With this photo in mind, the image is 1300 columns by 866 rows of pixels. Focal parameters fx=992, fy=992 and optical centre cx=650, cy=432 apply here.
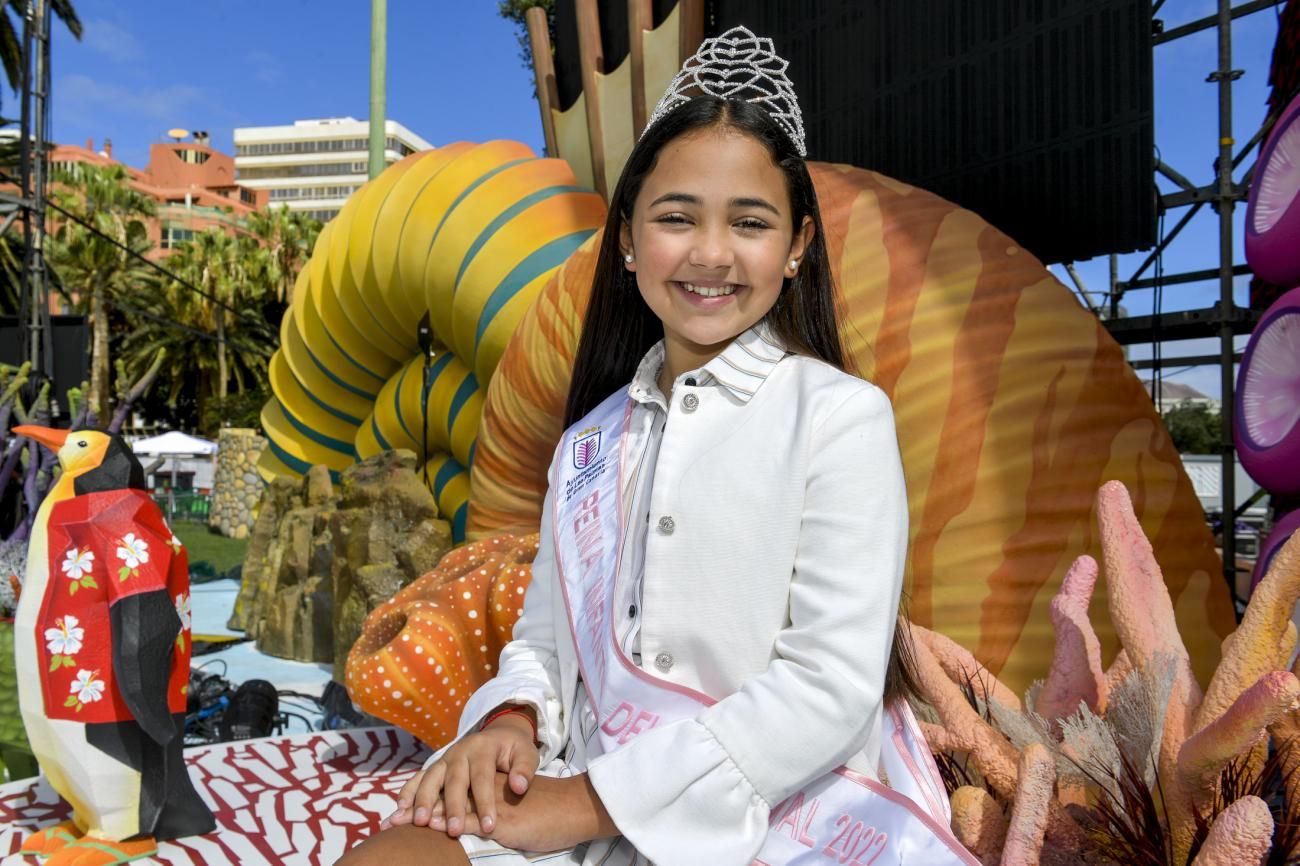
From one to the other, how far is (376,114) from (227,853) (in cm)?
666

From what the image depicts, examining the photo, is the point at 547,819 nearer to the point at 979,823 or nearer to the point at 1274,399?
the point at 979,823

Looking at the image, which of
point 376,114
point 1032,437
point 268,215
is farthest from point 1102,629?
point 268,215

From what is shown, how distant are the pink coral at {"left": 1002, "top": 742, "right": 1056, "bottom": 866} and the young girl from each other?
0.22m

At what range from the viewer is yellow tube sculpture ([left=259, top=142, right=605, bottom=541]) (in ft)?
14.7

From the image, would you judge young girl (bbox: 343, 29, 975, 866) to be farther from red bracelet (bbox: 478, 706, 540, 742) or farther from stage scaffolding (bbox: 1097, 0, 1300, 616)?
stage scaffolding (bbox: 1097, 0, 1300, 616)

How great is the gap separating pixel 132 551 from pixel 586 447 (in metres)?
1.53

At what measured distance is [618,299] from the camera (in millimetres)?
1314

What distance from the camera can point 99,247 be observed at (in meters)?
20.8

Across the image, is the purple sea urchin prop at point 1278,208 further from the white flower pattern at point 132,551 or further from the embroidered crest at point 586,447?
the white flower pattern at point 132,551

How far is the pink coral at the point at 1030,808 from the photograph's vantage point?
125 centimetres

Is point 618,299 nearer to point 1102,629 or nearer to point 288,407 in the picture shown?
point 1102,629

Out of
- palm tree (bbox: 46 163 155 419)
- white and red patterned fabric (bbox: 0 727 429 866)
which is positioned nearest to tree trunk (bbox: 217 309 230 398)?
palm tree (bbox: 46 163 155 419)

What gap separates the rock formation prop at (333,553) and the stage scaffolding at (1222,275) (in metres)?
3.61

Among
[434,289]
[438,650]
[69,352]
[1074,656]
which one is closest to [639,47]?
[434,289]
